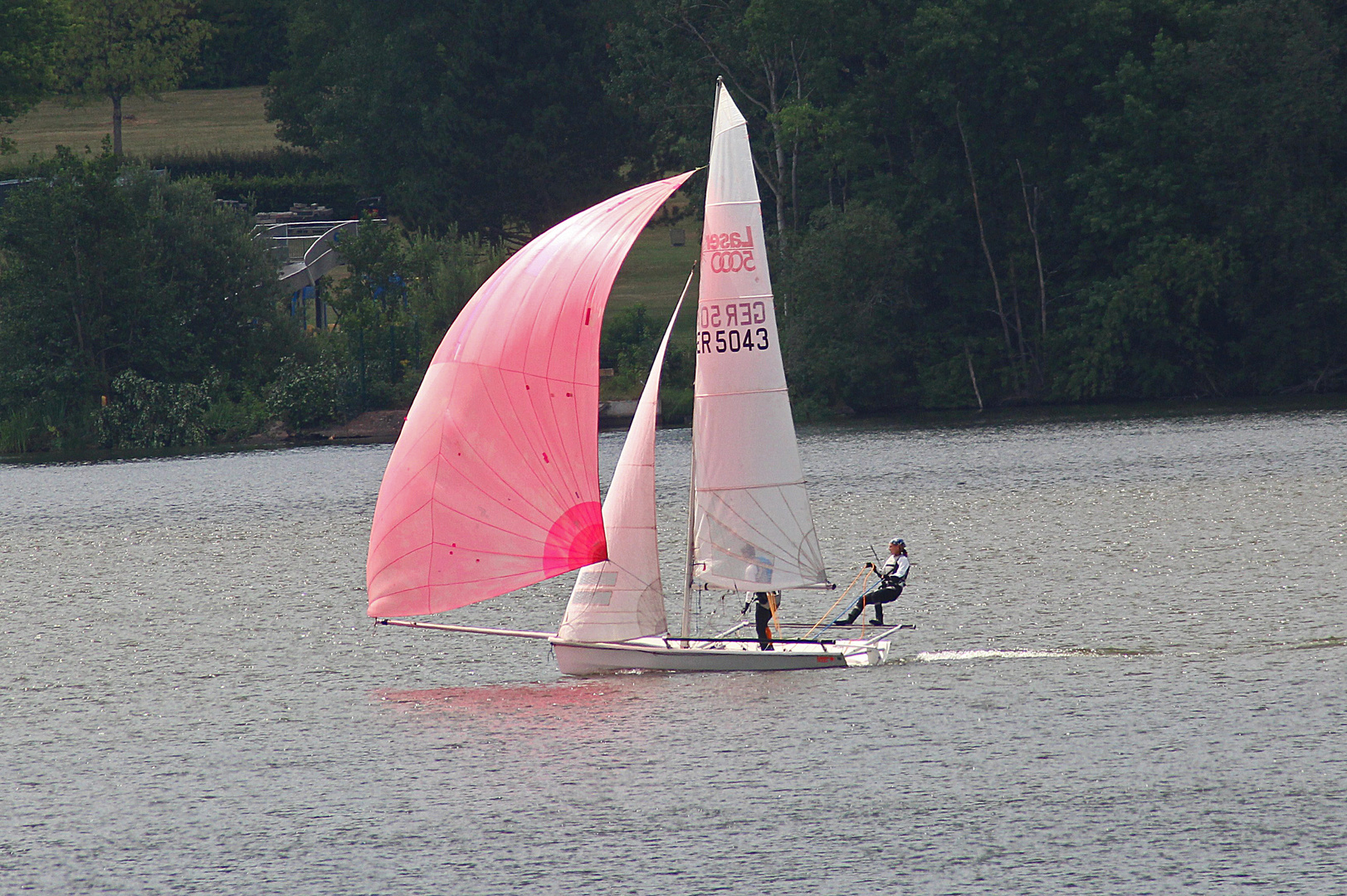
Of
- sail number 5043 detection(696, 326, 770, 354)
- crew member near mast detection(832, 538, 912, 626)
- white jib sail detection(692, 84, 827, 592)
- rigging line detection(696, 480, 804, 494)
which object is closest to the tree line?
crew member near mast detection(832, 538, 912, 626)

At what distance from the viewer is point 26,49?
10850 cm

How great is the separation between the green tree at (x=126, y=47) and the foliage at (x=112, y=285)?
1998 inches

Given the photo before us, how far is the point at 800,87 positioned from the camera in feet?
274

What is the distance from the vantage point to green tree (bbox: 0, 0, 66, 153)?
108m

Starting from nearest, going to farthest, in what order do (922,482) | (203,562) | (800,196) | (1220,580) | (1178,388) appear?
(1220,580) → (203,562) → (922,482) → (1178,388) → (800,196)

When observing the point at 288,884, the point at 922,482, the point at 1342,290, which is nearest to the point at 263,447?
the point at 922,482

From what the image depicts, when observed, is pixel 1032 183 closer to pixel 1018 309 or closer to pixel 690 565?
pixel 1018 309

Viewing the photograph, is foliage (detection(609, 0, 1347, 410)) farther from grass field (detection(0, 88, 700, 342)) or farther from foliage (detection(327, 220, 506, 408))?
grass field (detection(0, 88, 700, 342))

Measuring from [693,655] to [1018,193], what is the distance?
59064mm

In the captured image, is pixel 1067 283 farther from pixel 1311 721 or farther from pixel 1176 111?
pixel 1311 721

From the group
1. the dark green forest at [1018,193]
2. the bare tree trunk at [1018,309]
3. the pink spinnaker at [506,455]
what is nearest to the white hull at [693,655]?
the pink spinnaker at [506,455]

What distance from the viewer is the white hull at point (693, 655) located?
29.5m

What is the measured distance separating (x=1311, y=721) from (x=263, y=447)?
59.2 m

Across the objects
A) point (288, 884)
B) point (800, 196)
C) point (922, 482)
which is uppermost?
point (800, 196)
